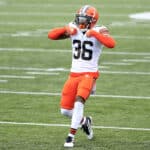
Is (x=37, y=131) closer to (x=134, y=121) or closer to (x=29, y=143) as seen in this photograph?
(x=29, y=143)

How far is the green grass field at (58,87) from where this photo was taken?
375 inches

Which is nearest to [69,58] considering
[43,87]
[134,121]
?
[43,87]

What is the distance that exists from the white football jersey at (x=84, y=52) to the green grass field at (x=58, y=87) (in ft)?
2.96

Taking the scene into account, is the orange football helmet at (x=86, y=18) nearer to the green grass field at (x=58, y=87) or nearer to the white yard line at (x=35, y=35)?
the green grass field at (x=58, y=87)

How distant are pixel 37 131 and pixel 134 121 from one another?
4.78 ft

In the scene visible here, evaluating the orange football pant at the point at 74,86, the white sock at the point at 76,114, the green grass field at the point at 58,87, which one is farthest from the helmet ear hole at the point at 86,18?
the green grass field at the point at 58,87

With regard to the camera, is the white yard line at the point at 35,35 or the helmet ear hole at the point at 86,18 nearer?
the helmet ear hole at the point at 86,18

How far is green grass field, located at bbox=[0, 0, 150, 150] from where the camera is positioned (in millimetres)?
9516

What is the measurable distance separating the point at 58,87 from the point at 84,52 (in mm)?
3942

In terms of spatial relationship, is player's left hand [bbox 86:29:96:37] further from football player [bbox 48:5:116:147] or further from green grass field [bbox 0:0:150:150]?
green grass field [bbox 0:0:150:150]

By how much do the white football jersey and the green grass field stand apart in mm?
902

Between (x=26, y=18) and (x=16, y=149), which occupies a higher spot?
(x=16, y=149)

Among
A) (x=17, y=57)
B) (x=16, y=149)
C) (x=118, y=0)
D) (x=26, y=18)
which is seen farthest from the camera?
(x=118, y=0)

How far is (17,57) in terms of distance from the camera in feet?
54.4
